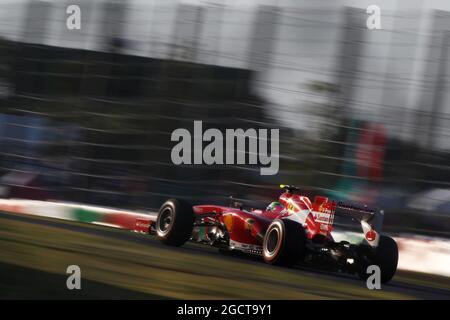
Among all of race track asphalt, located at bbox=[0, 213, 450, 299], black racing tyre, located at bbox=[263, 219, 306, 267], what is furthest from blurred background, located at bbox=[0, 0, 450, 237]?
black racing tyre, located at bbox=[263, 219, 306, 267]

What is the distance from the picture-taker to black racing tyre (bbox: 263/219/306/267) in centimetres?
715

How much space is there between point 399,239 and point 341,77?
2.02 m

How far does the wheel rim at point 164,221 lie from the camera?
337 inches

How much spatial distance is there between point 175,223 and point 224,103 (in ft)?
8.87

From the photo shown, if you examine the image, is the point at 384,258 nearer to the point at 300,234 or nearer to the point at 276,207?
the point at 300,234

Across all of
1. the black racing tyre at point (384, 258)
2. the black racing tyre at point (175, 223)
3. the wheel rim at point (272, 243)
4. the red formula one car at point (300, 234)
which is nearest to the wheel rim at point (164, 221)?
the black racing tyre at point (175, 223)

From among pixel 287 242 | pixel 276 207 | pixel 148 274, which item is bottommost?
pixel 148 274

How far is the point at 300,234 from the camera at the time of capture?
23.6 ft

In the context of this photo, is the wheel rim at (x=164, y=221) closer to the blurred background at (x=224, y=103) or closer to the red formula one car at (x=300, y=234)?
the red formula one car at (x=300, y=234)

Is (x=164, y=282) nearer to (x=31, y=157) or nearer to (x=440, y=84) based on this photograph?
(x=440, y=84)

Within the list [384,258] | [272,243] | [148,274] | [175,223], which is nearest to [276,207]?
[272,243]

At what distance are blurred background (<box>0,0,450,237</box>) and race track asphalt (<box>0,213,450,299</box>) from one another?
4.06 feet
